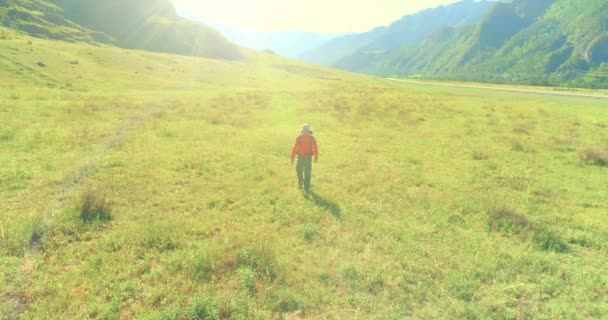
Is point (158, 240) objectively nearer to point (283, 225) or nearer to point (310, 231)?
point (283, 225)

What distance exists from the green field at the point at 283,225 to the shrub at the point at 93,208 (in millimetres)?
46

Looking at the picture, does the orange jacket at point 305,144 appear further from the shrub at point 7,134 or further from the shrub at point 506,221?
the shrub at point 7,134

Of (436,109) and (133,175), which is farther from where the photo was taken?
(436,109)

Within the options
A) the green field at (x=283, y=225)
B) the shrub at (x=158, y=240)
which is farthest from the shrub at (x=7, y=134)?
the shrub at (x=158, y=240)

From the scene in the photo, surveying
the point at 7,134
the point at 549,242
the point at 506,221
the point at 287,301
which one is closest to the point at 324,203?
the point at 287,301

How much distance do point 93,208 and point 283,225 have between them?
6.22 meters

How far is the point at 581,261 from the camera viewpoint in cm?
920

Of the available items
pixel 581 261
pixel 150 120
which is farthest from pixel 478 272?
pixel 150 120

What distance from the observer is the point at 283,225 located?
34.8 feet

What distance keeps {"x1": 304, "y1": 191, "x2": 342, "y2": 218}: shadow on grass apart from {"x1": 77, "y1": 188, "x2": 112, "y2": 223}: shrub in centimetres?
716

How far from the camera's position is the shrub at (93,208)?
32.4 feet

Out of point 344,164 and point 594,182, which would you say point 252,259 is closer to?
point 344,164

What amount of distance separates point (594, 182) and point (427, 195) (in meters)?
10.0

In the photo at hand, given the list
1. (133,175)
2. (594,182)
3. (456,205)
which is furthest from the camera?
(594,182)
